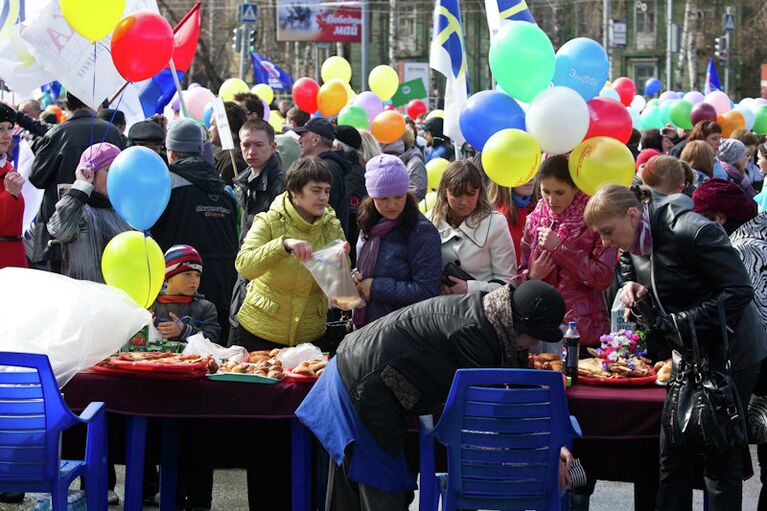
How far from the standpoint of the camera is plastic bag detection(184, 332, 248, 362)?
529 cm

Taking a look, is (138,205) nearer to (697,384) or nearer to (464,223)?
(464,223)

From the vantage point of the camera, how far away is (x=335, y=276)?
211 inches

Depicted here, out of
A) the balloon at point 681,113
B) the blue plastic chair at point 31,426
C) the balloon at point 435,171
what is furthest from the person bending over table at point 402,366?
the balloon at point 681,113

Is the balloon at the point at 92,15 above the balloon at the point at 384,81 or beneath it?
beneath

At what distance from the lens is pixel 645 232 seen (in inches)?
176

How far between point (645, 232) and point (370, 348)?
4.04 feet

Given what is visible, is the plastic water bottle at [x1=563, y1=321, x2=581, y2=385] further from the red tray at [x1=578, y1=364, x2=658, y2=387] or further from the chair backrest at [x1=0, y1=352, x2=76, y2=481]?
the chair backrest at [x1=0, y1=352, x2=76, y2=481]

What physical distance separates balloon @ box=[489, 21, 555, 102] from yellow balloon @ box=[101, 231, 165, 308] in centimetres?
205

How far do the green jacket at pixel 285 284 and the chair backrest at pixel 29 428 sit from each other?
1367 millimetres

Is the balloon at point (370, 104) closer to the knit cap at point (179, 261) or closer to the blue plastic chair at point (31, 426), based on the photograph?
the knit cap at point (179, 261)

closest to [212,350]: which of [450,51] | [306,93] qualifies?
[450,51]

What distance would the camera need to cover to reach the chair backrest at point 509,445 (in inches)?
166

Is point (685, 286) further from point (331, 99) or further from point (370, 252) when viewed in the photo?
point (331, 99)

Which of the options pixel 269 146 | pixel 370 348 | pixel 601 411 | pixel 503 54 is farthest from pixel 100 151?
pixel 601 411
